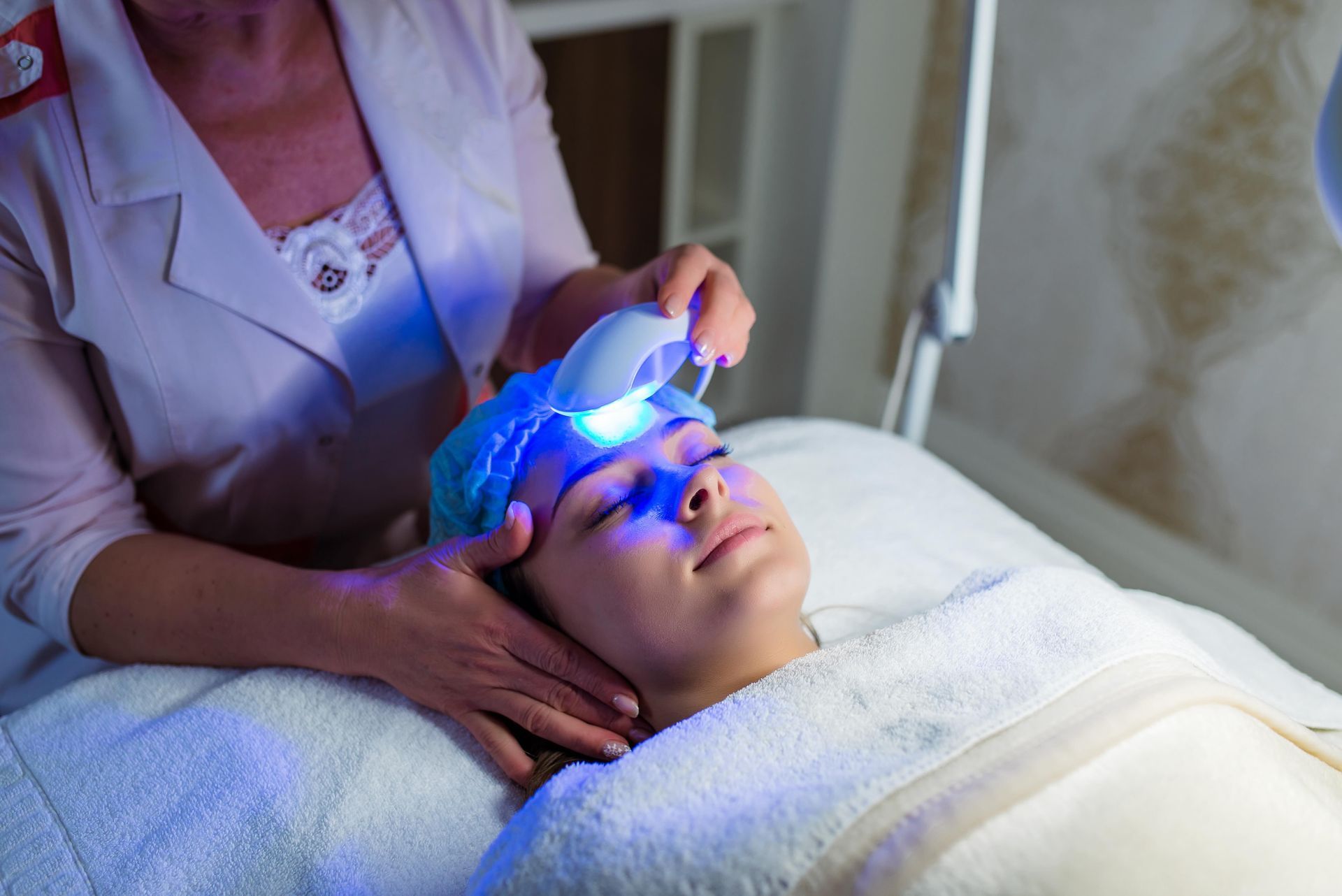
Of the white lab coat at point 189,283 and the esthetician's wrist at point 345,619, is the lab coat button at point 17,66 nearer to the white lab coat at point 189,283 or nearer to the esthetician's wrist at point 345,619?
the white lab coat at point 189,283

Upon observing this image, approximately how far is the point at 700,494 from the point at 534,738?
0.27 meters

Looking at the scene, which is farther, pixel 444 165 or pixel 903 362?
pixel 903 362

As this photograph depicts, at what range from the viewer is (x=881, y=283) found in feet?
7.48

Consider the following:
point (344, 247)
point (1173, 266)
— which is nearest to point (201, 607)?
point (344, 247)

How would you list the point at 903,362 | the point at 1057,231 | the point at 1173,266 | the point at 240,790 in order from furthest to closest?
the point at 1057,231, the point at 1173,266, the point at 903,362, the point at 240,790

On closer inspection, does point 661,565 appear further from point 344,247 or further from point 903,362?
point 903,362

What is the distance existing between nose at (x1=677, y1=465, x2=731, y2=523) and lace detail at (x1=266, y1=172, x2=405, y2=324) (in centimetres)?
44

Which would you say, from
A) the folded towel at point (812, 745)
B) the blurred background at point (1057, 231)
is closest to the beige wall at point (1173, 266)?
the blurred background at point (1057, 231)

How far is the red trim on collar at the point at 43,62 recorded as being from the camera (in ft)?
2.98

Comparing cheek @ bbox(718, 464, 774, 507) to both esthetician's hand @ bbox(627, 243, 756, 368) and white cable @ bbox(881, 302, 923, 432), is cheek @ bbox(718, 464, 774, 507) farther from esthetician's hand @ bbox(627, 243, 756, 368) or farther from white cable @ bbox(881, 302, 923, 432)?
white cable @ bbox(881, 302, 923, 432)

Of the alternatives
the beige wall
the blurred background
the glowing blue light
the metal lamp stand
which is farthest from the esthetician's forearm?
the beige wall

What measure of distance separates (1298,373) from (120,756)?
162 cm

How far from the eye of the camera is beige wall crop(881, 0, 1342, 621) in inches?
60.6

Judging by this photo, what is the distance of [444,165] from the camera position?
3.74 feet
